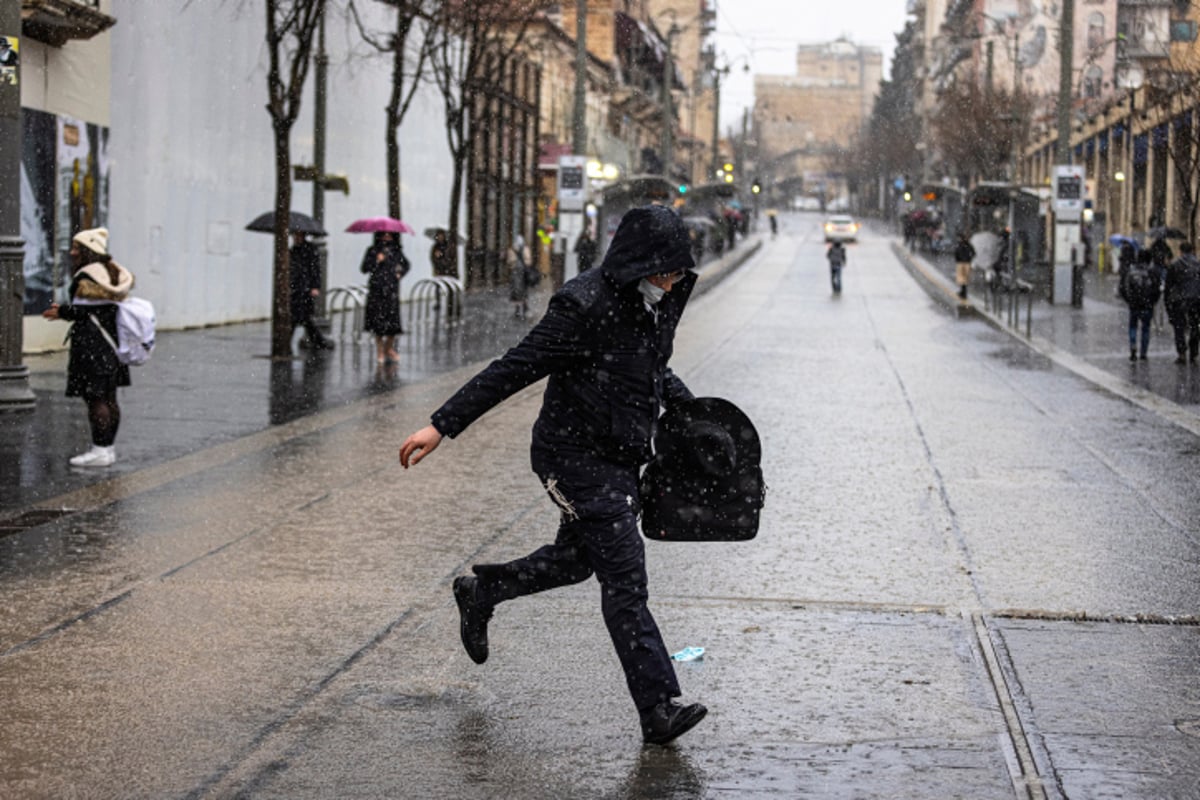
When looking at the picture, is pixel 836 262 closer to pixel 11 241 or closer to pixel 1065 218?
pixel 1065 218

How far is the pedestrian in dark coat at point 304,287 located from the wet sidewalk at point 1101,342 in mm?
9808

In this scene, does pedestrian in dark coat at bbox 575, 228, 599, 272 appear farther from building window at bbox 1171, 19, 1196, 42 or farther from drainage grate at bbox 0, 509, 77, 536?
building window at bbox 1171, 19, 1196, 42

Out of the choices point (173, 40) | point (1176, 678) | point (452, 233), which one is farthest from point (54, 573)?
point (452, 233)

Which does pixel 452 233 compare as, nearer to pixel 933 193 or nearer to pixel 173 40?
pixel 173 40

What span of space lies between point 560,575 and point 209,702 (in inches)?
49.1

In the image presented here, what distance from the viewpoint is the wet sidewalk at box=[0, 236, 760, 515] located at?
11878mm

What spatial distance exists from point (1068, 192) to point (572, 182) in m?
11.1

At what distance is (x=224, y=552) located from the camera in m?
8.86

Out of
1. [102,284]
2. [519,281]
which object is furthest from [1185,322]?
[102,284]

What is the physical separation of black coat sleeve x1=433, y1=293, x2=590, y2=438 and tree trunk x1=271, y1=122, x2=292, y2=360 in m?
16.3

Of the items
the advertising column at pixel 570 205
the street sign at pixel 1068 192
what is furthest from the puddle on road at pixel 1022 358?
the advertising column at pixel 570 205

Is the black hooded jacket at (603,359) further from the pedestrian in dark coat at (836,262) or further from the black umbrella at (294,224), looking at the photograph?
the pedestrian in dark coat at (836,262)

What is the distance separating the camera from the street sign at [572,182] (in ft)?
129

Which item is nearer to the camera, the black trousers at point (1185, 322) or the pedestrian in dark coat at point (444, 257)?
the black trousers at point (1185, 322)
